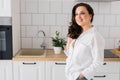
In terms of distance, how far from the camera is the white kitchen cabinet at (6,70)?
2.65 metres

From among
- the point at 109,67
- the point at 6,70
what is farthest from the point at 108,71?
the point at 6,70

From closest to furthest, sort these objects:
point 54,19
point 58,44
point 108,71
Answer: point 108,71
point 58,44
point 54,19

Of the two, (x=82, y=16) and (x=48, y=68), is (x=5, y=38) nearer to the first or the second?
(x=48, y=68)

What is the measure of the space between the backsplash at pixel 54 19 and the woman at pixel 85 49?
1.25 m

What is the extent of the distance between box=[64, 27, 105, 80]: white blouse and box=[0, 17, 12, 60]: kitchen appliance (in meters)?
0.99

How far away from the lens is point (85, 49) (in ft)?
5.99

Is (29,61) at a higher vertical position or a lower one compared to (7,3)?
lower

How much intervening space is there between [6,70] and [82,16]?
4.46 ft

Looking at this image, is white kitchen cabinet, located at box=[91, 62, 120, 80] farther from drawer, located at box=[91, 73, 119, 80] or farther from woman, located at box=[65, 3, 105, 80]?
woman, located at box=[65, 3, 105, 80]

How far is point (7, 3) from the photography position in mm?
2549

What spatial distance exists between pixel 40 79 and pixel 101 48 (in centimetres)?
117

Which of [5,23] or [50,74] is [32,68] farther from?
[5,23]

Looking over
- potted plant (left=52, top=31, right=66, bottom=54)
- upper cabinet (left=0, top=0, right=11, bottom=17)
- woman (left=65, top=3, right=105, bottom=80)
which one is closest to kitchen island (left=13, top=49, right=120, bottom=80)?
potted plant (left=52, top=31, right=66, bottom=54)

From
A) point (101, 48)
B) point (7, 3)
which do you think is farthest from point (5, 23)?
point (101, 48)
